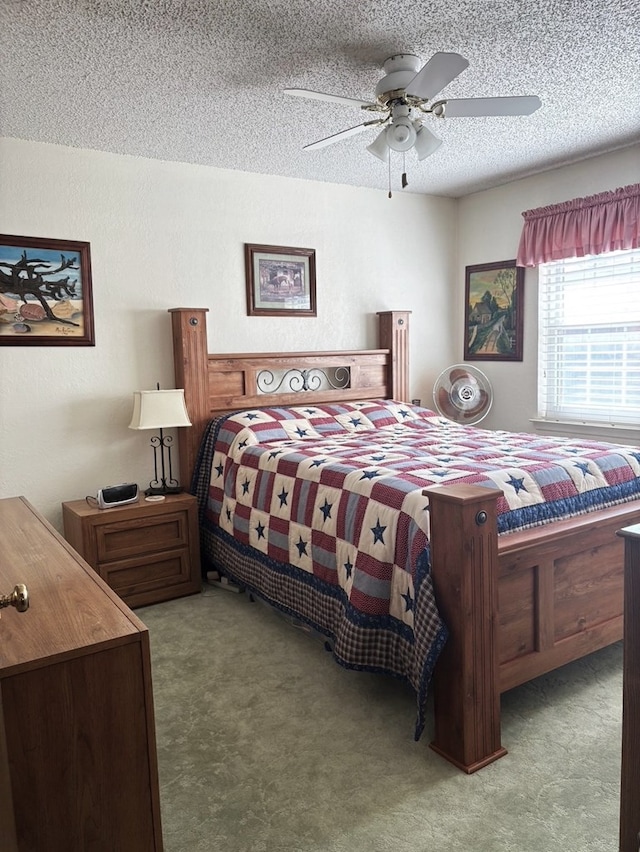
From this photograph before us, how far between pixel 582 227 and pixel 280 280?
6.29 ft

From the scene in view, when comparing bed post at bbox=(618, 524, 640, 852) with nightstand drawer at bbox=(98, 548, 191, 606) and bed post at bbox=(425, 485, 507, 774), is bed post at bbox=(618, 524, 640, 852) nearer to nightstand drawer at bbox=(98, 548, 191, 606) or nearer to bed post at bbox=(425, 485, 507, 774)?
bed post at bbox=(425, 485, 507, 774)

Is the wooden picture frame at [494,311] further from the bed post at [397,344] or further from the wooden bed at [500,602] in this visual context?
the wooden bed at [500,602]

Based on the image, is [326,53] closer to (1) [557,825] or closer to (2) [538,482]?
(2) [538,482]

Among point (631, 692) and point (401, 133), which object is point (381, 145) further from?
point (631, 692)

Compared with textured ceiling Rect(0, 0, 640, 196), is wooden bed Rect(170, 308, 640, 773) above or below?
below

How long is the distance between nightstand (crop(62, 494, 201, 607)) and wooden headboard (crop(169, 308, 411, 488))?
39 cm

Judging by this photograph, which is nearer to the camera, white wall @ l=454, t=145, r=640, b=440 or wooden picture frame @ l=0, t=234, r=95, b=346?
wooden picture frame @ l=0, t=234, r=95, b=346

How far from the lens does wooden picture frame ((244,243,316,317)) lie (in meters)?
4.01

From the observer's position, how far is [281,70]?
2.55 meters

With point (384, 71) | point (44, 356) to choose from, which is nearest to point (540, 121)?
point (384, 71)

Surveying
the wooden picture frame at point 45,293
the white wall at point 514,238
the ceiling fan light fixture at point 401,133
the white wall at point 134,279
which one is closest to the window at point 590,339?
the white wall at point 514,238

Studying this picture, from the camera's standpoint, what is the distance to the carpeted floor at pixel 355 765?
1679 millimetres

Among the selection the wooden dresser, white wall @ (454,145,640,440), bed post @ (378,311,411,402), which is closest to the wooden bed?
the wooden dresser

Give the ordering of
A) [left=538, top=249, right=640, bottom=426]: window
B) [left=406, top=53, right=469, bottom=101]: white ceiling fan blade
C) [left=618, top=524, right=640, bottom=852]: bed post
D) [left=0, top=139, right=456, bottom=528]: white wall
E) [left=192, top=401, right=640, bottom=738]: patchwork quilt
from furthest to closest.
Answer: [left=538, top=249, right=640, bottom=426]: window
[left=0, top=139, right=456, bottom=528]: white wall
[left=192, top=401, right=640, bottom=738]: patchwork quilt
[left=406, top=53, right=469, bottom=101]: white ceiling fan blade
[left=618, top=524, right=640, bottom=852]: bed post
